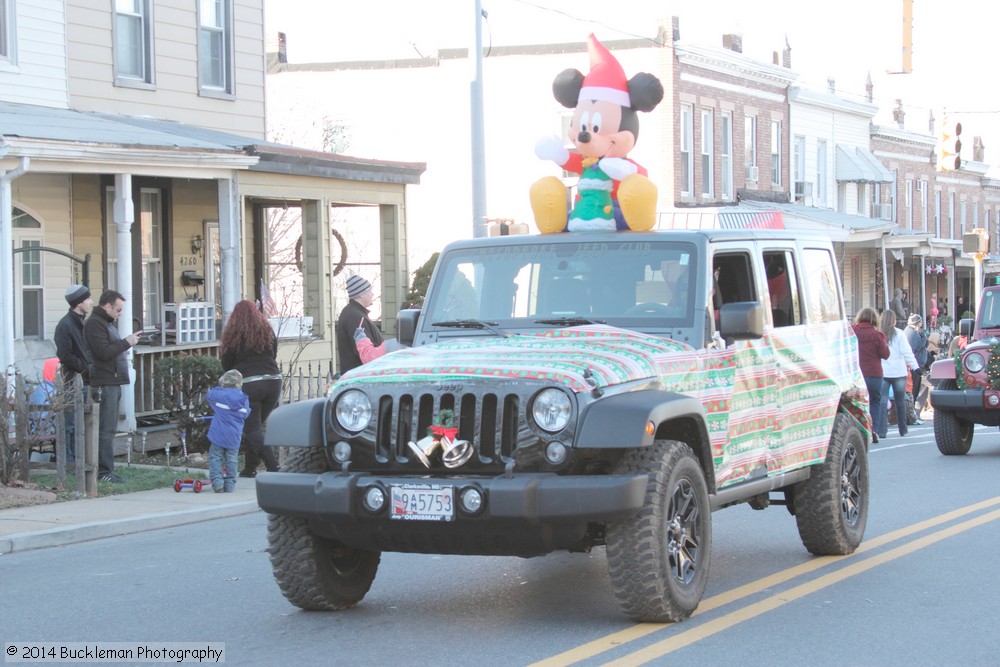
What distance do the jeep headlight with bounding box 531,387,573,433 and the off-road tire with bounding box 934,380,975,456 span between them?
1067 cm

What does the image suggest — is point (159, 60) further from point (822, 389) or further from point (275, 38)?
point (275, 38)

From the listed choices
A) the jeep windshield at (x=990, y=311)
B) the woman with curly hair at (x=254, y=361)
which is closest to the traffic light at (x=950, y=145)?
the jeep windshield at (x=990, y=311)

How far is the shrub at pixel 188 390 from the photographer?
50.6 feet

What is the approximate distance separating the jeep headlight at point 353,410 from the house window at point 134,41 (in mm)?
12545

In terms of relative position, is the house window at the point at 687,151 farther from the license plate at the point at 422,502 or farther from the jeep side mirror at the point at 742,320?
the license plate at the point at 422,502

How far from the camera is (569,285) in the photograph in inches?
300

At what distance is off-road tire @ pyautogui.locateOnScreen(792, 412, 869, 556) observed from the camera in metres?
8.41

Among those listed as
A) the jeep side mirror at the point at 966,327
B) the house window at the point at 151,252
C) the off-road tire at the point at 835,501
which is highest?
the house window at the point at 151,252

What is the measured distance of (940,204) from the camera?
50688mm

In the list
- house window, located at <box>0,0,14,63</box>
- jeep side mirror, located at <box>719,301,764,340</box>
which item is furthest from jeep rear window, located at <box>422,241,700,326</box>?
house window, located at <box>0,0,14,63</box>

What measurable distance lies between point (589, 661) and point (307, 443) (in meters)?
1.73

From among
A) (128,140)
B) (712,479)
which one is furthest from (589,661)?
(128,140)

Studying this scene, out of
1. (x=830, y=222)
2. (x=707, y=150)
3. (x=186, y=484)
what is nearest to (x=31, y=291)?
(x=186, y=484)

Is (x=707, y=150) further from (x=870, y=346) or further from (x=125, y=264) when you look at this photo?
(x=125, y=264)
